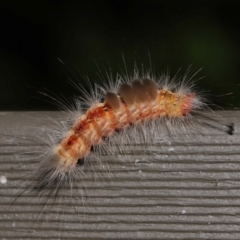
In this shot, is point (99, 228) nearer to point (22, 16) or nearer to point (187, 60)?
point (187, 60)

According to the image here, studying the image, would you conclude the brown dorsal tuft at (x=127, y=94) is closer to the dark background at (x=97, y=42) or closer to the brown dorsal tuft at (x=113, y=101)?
the brown dorsal tuft at (x=113, y=101)

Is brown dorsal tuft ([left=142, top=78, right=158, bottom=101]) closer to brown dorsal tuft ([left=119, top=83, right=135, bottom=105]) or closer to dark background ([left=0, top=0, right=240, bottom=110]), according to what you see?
brown dorsal tuft ([left=119, top=83, right=135, bottom=105])

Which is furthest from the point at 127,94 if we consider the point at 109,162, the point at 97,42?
the point at 97,42

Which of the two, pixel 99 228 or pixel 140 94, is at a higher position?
pixel 140 94

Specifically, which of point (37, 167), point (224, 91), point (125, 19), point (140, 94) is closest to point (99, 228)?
point (37, 167)

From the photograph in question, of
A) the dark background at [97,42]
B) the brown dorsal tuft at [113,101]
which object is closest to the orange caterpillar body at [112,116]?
the brown dorsal tuft at [113,101]

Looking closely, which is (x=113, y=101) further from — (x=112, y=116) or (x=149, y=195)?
(x=149, y=195)

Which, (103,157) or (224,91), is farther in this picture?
(224,91)
